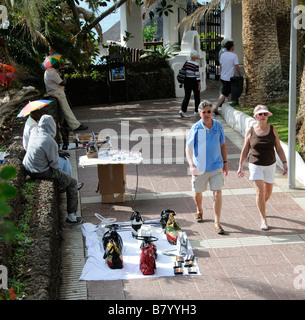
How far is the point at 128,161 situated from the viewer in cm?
775

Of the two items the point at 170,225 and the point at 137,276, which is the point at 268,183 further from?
the point at 137,276

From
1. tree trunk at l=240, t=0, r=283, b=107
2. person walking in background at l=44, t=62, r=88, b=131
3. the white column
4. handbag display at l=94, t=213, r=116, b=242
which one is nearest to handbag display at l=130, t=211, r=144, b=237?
handbag display at l=94, t=213, r=116, b=242

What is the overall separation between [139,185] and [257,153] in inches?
104

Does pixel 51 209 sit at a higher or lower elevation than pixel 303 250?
higher

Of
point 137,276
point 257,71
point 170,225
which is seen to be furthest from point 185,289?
point 257,71

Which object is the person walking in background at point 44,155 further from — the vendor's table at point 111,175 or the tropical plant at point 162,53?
the tropical plant at point 162,53

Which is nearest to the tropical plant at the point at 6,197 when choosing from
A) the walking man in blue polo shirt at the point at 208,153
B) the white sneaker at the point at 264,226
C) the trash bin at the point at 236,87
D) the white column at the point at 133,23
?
the walking man in blue polo shirt at the point at 208,153

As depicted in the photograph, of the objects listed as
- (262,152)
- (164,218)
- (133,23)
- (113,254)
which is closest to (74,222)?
(164,218)

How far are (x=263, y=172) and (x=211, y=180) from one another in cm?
67

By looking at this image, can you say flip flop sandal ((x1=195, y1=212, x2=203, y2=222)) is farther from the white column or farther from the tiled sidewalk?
the white column

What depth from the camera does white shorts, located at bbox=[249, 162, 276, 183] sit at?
688cm

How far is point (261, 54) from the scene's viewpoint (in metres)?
13.5

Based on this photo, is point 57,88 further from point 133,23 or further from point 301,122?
point 133,23

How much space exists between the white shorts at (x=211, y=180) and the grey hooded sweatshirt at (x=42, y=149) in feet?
6.22
